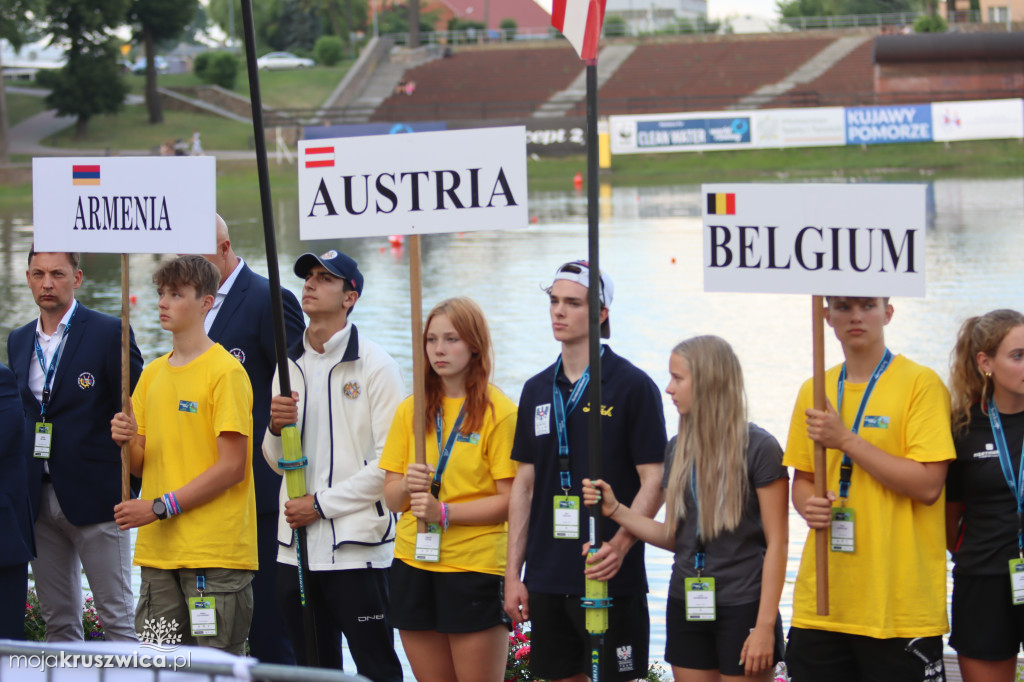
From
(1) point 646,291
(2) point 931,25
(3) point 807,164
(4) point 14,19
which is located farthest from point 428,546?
(2) point 931,25

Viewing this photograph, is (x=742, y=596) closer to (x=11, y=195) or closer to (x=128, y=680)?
(x=128, y=680)

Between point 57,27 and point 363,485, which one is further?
point 57,27

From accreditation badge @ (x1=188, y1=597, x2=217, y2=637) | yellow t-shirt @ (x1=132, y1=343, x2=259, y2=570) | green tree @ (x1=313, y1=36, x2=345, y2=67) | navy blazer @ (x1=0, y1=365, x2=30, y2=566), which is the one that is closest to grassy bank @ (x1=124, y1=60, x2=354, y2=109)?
green tree @ (x1=313, y1=36, x2=345, y2=67)

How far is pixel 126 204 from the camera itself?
198 inches

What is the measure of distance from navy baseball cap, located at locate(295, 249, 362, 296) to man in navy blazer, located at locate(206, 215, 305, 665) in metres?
0.58

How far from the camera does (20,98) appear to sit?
220 feet

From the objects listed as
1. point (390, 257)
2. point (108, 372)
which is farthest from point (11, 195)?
point (108, 372)

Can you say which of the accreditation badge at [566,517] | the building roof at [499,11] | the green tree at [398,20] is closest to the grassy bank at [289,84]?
the green tree at [398,20]

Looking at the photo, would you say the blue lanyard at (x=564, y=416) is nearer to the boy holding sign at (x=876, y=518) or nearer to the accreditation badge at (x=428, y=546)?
the accreditation badge at (x=428, y=546)

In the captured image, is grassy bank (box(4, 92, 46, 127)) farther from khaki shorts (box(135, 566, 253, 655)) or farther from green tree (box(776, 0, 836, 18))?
khaki shorts (box(135, 566, 253, 655))

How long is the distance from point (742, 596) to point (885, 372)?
873 mm

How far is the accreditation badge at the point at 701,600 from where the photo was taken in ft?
13.2

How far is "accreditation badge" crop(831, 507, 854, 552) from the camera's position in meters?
3.98

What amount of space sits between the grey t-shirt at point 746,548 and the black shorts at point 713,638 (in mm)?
42
